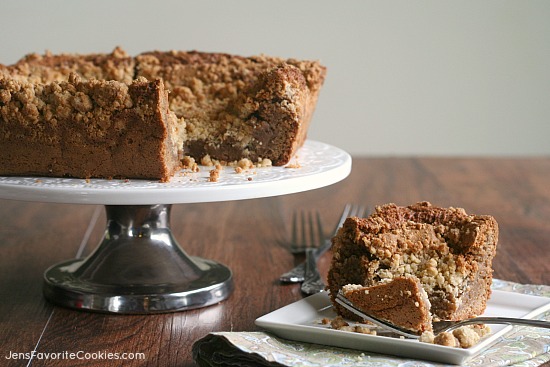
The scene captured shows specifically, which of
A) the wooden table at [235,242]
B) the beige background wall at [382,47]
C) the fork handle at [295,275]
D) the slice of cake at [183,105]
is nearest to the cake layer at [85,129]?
the slice of cake at [183,105]

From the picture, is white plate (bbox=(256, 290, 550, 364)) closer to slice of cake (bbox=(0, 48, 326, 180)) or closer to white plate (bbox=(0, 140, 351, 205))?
white plate (bbox=(0, 140, 351, 205))

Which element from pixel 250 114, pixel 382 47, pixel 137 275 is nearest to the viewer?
pixel 137 275

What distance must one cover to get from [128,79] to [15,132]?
18.4 inches

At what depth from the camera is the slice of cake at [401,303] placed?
1.40 m

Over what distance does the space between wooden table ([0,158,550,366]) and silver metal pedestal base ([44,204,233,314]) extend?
3cm

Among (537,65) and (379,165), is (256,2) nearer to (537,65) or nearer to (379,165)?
(379,165)

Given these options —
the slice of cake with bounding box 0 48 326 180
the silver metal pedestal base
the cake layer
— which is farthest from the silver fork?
the cake layer

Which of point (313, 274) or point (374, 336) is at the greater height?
point (374, 336)

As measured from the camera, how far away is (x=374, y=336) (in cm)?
135

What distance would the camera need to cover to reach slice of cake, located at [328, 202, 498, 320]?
1.50m

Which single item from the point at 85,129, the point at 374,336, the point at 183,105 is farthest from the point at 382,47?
the point at 374,336

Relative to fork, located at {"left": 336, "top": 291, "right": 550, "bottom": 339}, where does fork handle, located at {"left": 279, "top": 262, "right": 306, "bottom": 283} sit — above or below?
below

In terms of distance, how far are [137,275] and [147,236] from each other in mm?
101

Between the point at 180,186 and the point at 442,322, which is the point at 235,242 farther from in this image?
the point at 442,322
